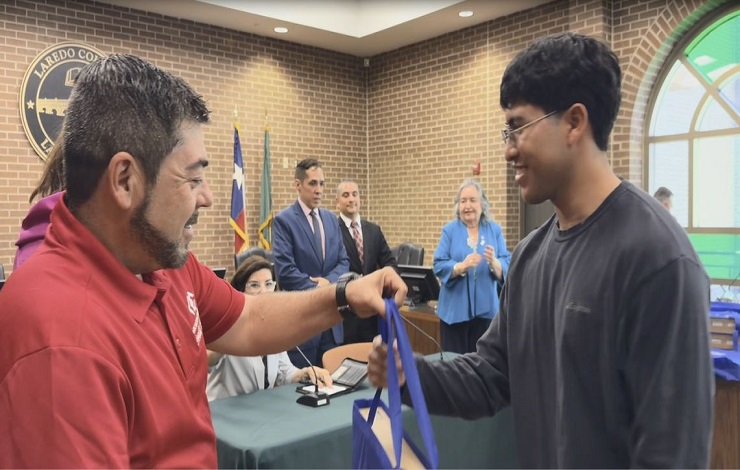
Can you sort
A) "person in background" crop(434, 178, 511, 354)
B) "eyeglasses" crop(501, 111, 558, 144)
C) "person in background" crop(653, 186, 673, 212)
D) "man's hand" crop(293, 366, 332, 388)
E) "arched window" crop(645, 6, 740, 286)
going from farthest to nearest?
1. "person in background" crop(653, 186, 673, 212)
2. "arched window" crop(645, 6, 740, 286)
3. "person in background" crop(434, 178, 511, 354)
4. "man's hand" crop(293, 366, 332, 388)
5. "eyeglasses" crop(501, 111, 558, 144)

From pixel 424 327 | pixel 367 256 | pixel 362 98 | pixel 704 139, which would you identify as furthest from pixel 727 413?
pixel 362 98

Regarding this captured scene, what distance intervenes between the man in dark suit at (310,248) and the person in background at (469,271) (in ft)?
2.50

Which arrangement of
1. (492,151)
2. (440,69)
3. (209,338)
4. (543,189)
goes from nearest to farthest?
(543,189) < (209,338) < (492,151) < (440,69)

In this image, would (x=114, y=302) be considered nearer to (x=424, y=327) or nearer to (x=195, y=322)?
(x=195, y=322)

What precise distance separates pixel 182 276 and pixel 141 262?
0.88 feet

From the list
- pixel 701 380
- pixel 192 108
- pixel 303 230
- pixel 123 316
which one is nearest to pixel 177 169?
pixel 192 108

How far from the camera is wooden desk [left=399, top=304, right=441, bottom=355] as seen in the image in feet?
15.7

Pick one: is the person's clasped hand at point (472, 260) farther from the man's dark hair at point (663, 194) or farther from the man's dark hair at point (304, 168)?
the man's dark hair at point (663, 194)

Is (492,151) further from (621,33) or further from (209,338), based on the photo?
(209,338)

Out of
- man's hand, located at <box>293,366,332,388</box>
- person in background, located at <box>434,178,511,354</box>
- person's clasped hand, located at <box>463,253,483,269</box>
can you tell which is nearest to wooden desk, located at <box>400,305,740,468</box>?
person in background, located at <box>434,178,511,354</box>

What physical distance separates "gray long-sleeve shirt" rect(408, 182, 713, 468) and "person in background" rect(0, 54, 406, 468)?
60 cm

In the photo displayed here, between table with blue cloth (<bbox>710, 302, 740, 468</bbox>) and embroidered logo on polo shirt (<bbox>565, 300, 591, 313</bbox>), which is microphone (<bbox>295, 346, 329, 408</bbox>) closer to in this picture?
embroidered logo on polo shirt (<bbox>565, 300, 591, 313</bbox>)

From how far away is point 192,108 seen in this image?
1140mm

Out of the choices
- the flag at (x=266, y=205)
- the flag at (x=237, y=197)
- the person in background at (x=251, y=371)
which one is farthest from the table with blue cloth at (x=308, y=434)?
the flag at (x=266, y=205)
